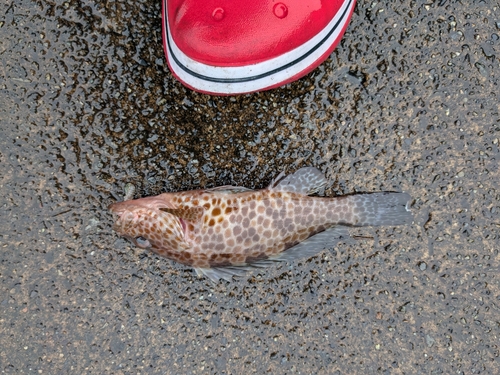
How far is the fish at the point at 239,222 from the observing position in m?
3.01

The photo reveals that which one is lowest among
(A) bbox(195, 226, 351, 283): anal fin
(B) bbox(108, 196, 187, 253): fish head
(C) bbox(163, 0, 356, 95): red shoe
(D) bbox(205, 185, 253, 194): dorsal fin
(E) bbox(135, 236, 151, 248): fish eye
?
(A) bbox(195, 226, 351, 283): anal fin

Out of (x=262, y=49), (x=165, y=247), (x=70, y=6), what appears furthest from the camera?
(x=70, y=6)

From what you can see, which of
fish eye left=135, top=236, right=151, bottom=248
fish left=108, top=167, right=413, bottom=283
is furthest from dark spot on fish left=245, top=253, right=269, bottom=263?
fish eye left=135, top=236, right=151, bottom=248

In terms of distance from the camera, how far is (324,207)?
319 cm

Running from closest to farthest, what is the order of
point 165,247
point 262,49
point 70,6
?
point 262,49, point 165,247, point 70,6

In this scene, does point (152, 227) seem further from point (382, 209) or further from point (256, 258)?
point (382, 209)

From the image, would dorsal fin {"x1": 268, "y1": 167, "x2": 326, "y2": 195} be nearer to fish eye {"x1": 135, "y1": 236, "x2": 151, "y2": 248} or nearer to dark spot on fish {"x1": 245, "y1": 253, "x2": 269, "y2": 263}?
dark spot on fish {"x1": 245, "y1": 253, "x2": 269, "y2": 263}

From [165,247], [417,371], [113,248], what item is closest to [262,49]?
[165,247]

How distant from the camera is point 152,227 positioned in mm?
3014

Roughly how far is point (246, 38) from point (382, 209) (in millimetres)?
1669

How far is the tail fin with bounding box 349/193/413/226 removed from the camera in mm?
3299

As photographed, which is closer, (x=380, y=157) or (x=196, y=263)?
(x=196, y=263)

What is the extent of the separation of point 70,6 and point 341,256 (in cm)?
298

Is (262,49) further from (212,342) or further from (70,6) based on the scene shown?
(212,342)
